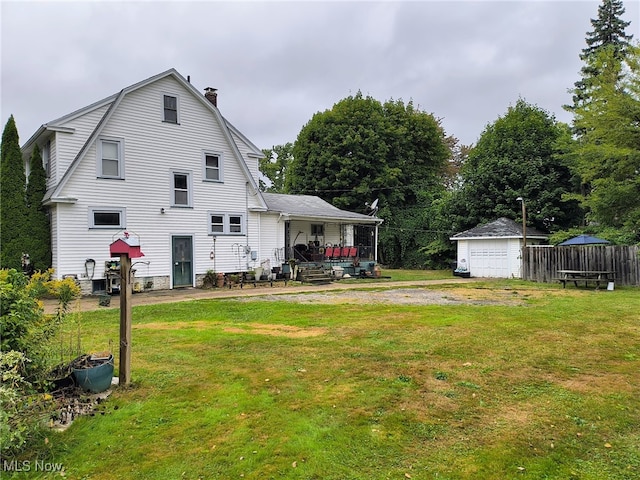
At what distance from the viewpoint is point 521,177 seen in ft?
82.1

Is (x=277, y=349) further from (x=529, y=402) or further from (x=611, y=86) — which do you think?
(x=611, y=86)

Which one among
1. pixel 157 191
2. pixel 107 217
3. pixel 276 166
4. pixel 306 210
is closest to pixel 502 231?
pixel 306 210

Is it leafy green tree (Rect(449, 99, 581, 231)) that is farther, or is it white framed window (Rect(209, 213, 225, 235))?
leafy green tree (Rect(449, 99, 581, 231))

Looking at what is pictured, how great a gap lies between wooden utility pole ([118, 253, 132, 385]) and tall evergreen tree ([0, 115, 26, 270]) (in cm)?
1256

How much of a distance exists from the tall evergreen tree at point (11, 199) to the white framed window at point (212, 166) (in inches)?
261

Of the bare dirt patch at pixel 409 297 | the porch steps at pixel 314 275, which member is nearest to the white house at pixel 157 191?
the porch steps at pixel 314 275

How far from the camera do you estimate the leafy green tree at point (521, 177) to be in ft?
79.7

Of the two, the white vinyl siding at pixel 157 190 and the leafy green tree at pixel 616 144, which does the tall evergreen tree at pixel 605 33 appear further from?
the white vinyl siding at pixel 157 190

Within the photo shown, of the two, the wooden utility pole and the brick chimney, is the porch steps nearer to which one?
the brick chimney

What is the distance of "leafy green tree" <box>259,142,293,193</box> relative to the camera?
4594cm

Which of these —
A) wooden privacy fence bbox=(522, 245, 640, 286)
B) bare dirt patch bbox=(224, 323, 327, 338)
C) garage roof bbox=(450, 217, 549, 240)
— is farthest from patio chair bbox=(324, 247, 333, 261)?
bare dirt patch bbox=(224, 323, 327, 338)

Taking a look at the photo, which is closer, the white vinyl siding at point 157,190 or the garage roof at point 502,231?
the white vinyl siding at point 157,190

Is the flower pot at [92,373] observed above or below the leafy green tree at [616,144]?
below

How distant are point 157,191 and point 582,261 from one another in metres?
18.3
